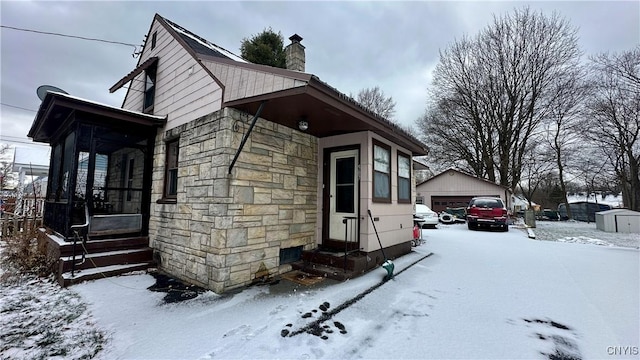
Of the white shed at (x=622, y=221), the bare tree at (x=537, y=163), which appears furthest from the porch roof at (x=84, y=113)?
the bare tree at (x=537, y=163)

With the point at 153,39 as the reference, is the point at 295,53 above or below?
below

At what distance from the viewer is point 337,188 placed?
5207mm

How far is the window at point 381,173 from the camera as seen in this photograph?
5078mm

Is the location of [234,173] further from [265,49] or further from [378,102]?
[378,102]

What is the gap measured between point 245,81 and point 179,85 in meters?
2.35

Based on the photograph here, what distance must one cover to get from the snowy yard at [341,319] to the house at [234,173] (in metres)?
0.61

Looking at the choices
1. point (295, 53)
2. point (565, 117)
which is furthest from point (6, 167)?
point (565, 117)

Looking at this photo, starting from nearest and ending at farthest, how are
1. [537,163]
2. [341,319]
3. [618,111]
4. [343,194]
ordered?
[341,319] < [343,194] < [618,111] < [537,163]

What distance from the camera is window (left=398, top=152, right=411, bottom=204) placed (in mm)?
6203

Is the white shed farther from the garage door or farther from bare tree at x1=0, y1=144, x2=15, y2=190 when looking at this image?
bare tree at x1=0, y1=144, x2=15, y2=190

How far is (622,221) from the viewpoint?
11.6m

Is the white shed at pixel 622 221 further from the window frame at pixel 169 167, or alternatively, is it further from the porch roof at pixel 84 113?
the porch roof at pixel 84 113

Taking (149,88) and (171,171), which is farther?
(149,88)

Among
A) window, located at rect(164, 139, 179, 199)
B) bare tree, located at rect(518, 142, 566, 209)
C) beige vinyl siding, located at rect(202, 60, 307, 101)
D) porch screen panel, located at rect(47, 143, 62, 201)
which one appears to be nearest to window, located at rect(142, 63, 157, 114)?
window, located at rect(164, 139, 179, 199)
